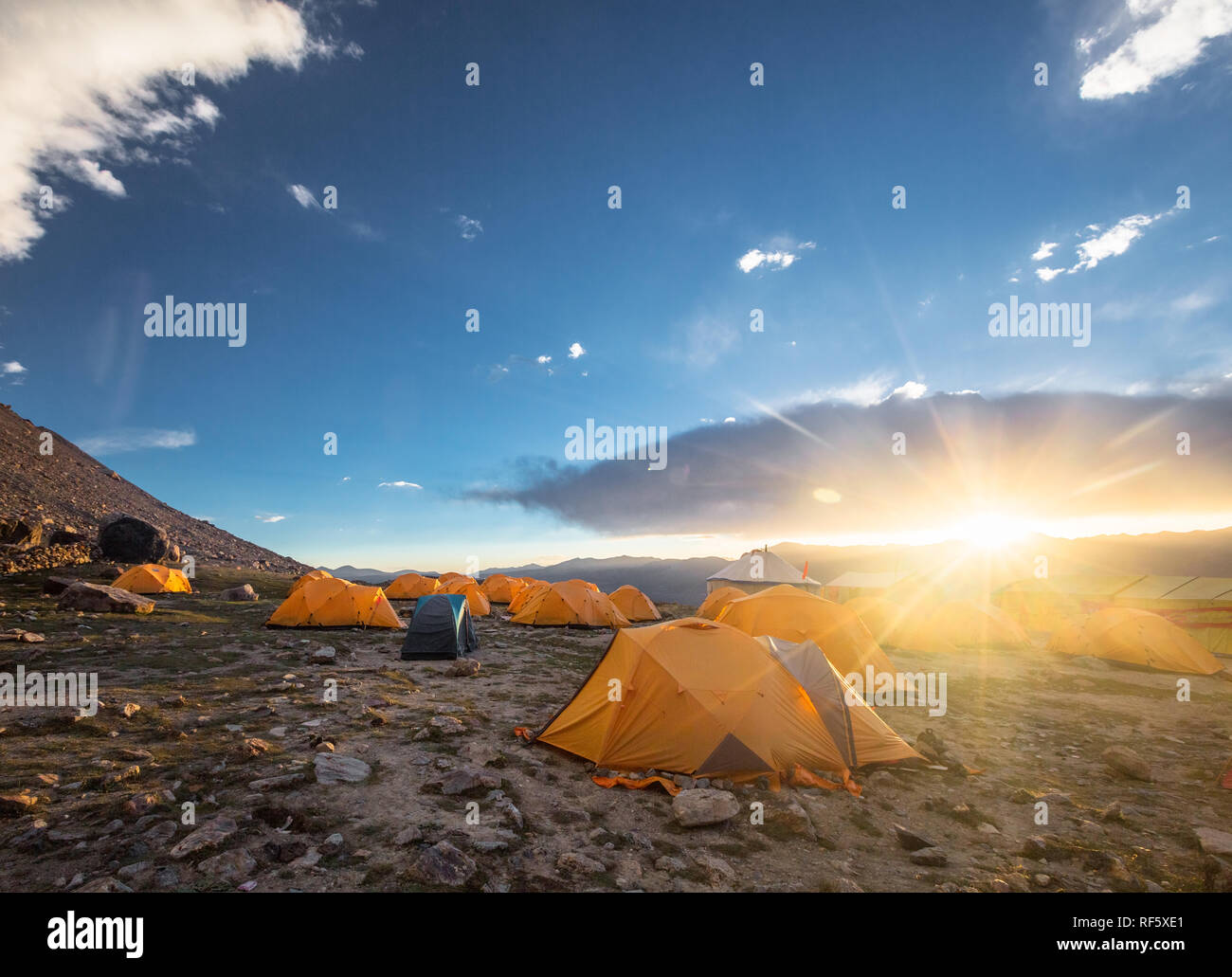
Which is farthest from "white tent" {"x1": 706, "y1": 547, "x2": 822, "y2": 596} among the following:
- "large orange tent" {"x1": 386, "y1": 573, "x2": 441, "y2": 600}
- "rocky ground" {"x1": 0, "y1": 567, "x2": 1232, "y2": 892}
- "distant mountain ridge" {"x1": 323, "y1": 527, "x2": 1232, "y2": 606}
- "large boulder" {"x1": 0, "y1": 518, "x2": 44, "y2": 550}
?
"large boulder" {"x1": 0, "y1": 518, "x2": 44, "y2": 550}

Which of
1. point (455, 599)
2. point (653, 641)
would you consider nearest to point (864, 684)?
point (653, 641)

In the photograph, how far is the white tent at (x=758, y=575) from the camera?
123 feet

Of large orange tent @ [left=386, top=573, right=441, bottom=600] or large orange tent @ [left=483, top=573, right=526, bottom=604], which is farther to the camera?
large orange tent @ [left=483, top=573, right=526, bottom=604]

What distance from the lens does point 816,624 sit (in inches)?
659

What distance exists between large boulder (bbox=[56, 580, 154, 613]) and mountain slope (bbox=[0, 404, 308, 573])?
1166 inches

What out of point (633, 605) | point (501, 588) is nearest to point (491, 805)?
point (633, 605)

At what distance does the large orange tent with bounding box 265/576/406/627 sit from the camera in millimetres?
21469

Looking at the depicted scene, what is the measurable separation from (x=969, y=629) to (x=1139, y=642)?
5.79m

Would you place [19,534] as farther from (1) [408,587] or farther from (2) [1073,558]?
(2) [1073,558]

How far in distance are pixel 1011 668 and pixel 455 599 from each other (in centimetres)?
2099

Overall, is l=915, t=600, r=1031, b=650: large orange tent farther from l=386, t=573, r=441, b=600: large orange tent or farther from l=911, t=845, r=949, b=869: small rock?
l=386, t=573, r=441, b=600: large orange tent

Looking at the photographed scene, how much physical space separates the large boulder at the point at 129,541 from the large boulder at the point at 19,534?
3307mm
